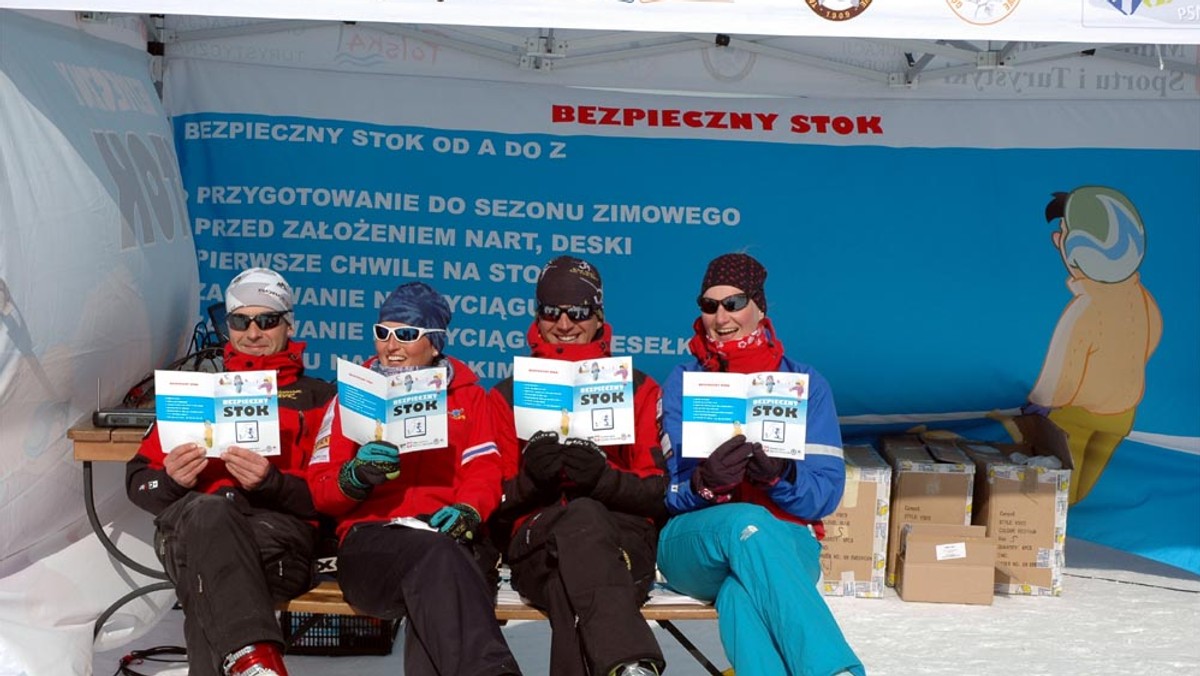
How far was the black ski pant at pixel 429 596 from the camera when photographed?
349 cm

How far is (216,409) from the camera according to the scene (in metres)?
3.90

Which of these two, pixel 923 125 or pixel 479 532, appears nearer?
pixel 479 532

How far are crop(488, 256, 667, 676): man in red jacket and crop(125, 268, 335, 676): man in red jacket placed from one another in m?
0.60

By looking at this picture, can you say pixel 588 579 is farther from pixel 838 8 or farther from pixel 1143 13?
pixel 1143 13

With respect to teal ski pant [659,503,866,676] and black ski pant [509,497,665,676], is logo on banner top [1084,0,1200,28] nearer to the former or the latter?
teal ski pant [659,503,866,676]

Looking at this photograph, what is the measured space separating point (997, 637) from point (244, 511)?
9.48 ft

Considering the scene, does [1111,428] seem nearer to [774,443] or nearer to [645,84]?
[645,84]

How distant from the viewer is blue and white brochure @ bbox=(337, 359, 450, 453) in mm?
3746

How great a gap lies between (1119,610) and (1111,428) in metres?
0.89

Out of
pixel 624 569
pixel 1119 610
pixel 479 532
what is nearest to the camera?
pixel 624 569

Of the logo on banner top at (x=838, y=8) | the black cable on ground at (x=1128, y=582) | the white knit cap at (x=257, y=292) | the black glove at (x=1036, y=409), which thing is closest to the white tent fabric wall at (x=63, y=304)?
the white knit cap at (x=257, y=292)

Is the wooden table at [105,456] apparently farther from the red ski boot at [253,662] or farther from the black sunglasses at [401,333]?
the black sunglasses at [401,333]

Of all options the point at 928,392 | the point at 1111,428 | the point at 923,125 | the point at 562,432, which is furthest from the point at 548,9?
the point at 1111,428

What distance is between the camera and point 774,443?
3834 mm
